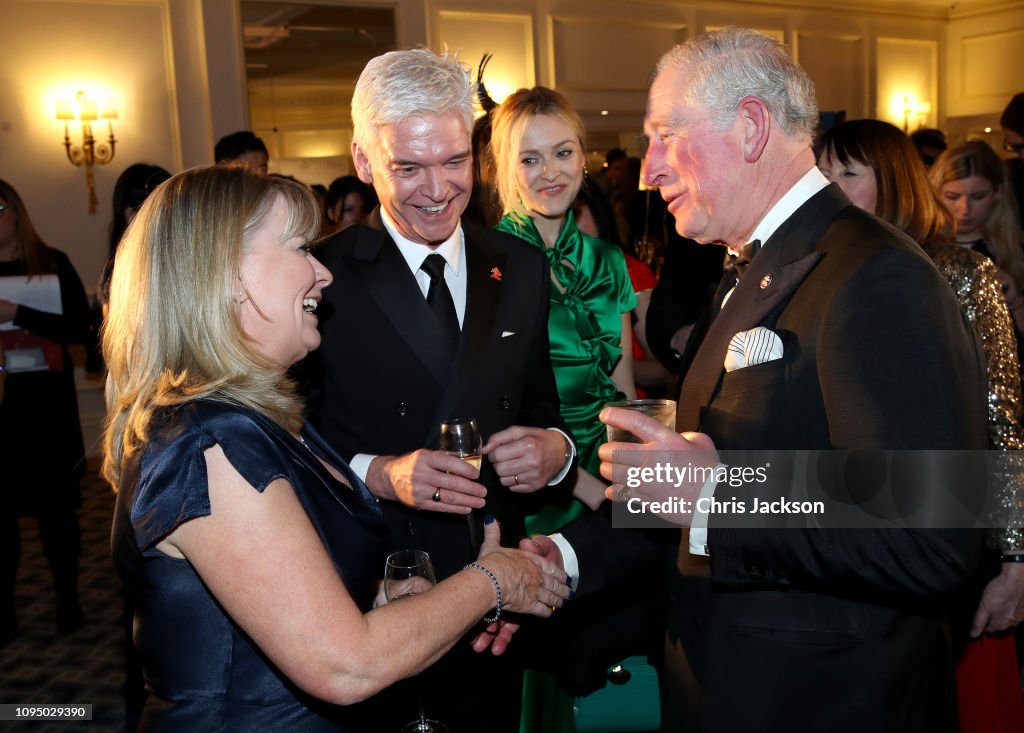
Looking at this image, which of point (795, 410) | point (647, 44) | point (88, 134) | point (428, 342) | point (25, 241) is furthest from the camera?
point (647, 44)

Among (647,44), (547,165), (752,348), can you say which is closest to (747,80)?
(752,348)

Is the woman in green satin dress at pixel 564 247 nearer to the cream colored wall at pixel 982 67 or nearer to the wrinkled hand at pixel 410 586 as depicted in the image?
the wrinkled hand at pixel 410 586

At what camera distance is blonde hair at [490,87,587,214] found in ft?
9.63

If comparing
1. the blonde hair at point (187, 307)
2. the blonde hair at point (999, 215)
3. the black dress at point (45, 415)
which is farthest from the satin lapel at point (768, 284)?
the black dress at point (45, 415)

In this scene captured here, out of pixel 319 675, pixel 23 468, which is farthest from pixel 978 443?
pixel 23 468

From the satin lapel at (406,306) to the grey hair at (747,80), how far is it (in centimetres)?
90

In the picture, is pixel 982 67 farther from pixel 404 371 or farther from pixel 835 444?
pixel 835 444

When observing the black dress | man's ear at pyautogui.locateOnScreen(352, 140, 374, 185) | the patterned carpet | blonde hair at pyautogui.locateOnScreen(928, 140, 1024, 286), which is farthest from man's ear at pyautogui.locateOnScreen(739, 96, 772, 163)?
the black dress

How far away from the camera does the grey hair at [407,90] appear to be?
2.16 metres

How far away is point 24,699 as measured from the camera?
3.56 m

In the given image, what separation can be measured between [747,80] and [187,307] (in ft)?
3.45

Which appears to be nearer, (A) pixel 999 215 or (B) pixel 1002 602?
(B) pixel 1002 602

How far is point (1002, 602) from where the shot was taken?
227 cm

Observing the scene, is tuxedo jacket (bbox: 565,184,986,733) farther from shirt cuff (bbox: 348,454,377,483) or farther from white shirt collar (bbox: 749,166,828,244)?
shirt cuff (bbox: 348,454,377,483)
